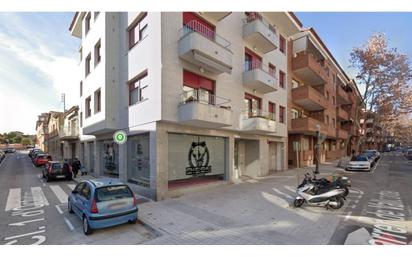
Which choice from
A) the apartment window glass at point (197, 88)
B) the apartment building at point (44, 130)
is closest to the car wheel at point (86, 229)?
the apartment window glass at point (197, 88)

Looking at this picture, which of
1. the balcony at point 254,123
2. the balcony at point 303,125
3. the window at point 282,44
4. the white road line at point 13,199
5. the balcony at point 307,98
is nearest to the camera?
the white road line at point 13,199

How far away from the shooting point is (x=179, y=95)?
10.3m

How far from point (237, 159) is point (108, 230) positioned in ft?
34.9

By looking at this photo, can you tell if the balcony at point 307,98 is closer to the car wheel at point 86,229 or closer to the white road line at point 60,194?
the white road line at point 60,194

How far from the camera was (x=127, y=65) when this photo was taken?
12.2m

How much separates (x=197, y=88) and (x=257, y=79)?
4.36 meters

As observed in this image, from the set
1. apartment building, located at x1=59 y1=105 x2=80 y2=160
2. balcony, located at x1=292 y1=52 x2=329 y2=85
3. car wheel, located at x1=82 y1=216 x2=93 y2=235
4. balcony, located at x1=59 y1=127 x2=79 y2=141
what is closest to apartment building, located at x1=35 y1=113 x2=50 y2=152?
apartment building, located at x1=59 y1=105 x2=80 y2=160

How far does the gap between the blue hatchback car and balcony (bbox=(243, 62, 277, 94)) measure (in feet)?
32.7

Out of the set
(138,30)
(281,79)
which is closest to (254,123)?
(281,79)

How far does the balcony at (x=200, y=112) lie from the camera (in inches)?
377

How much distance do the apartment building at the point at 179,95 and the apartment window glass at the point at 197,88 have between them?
0.16 ft

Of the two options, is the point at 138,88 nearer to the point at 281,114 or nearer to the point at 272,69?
the point at 272,69

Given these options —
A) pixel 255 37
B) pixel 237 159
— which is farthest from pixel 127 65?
pixel 237 159

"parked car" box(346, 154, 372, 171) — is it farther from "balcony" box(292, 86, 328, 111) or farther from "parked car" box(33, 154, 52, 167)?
"parked car" box(33, 154, 52, 167)
